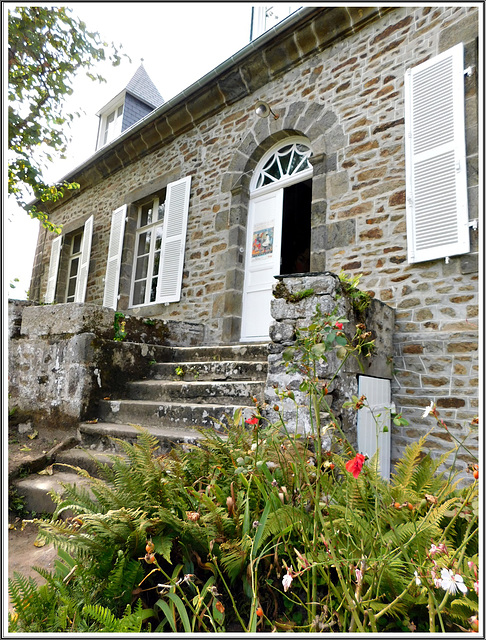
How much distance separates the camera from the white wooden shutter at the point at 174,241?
6.68 metres

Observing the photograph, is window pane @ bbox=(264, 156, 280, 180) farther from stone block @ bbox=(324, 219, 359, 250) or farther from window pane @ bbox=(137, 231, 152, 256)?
window pane @ bbox=(137, 231, 152, 256)

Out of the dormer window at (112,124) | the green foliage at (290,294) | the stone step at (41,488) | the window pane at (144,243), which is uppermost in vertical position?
the dormer window at (112,124)

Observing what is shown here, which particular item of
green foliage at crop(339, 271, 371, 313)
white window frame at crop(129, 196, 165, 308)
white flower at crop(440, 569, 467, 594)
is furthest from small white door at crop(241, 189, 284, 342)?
white flower at crop(440, 569, 467, 594)

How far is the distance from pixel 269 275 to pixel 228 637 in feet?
16.4

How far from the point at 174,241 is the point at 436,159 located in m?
4.16

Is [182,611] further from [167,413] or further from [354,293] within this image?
[354,293]

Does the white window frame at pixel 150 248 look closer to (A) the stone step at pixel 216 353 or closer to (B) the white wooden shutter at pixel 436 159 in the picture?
(A) the stone step at pixel 216 353

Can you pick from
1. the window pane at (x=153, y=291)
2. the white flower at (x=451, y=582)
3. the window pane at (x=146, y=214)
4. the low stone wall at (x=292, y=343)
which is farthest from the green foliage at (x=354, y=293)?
the window pane at (x=146, y=214)

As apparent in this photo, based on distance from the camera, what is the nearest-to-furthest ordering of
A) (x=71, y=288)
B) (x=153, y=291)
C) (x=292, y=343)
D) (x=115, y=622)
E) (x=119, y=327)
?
(x=115, y=622) → (x=292, y=343) → (x=119, y=327) → (x=153, y=291) → (x=71, y=288)

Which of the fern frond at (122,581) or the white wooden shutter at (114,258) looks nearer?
the fern frond at (122,581)

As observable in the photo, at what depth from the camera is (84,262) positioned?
28.8ft

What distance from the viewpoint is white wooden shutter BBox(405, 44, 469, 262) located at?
12.5 ft

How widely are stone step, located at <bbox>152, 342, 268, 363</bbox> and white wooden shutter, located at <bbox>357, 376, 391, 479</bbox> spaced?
0.93 meters

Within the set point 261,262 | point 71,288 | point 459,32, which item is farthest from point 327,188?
point 71,288
